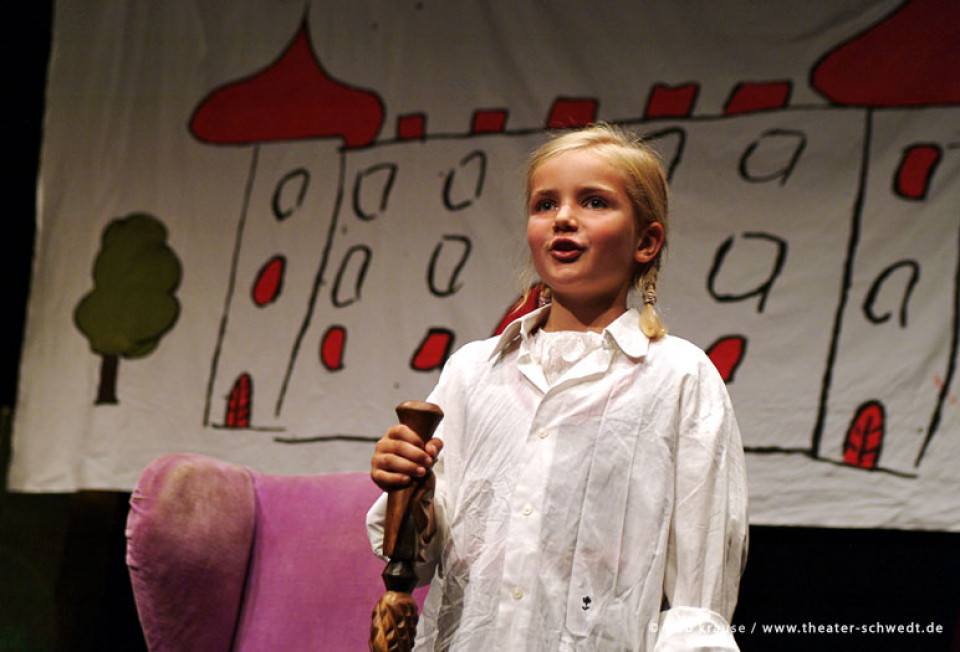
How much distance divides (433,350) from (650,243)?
3.93 ft

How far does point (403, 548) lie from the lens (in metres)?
1.19

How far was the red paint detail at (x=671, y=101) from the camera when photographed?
94.1 inches

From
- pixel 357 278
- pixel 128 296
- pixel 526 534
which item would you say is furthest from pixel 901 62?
pixel 128 296

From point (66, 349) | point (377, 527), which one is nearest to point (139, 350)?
point (66, 349)

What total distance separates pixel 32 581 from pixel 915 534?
8.02 ft

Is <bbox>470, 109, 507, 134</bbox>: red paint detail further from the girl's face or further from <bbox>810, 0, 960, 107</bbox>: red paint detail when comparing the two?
the girl's face

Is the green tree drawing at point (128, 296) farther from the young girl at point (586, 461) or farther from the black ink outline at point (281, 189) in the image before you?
the young girl at point (586, 461)

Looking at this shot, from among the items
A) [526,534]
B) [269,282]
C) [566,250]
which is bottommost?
[526,534]

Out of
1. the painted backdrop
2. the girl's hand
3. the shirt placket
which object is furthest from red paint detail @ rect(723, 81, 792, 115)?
the girl's hand

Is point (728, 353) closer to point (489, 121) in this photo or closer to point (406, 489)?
point (489, 121)

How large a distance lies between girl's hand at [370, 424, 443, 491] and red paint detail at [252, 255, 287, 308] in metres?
1.58

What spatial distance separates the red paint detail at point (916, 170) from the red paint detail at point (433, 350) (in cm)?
110

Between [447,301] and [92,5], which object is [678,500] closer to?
[447,301]

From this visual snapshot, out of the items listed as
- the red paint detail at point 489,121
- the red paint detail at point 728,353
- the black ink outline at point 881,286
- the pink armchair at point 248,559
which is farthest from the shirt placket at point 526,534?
the red paint detail at point 489,121
